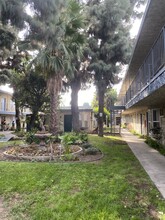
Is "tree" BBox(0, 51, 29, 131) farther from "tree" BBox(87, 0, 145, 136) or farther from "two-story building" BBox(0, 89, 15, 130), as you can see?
"two-story building" BBox(0, 89, 15, 130)

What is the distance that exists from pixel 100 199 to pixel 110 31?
17625mm

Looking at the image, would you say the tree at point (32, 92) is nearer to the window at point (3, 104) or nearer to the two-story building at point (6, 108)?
the two-story building at point (6, 108)

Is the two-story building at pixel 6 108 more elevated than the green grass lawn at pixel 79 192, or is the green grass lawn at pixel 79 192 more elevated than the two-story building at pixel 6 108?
the two-story building at pixel 6 108

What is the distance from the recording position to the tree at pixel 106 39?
1938 cm

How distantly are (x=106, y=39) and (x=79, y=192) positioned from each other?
57.0 ft

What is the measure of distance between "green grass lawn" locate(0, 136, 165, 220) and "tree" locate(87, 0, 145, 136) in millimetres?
13171

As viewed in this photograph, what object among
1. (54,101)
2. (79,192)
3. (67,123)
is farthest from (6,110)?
(79,192)

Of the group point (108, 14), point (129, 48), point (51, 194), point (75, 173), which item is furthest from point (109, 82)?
point (51, 194)

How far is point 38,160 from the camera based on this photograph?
9070mm

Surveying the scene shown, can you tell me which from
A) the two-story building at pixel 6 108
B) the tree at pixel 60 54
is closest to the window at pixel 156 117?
the tree at pixel 60 54

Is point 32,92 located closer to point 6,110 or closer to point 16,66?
point 16,66

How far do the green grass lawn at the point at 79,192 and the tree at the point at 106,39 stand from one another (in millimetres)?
13171

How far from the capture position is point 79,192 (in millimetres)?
5344

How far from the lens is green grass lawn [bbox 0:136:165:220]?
427 cm
